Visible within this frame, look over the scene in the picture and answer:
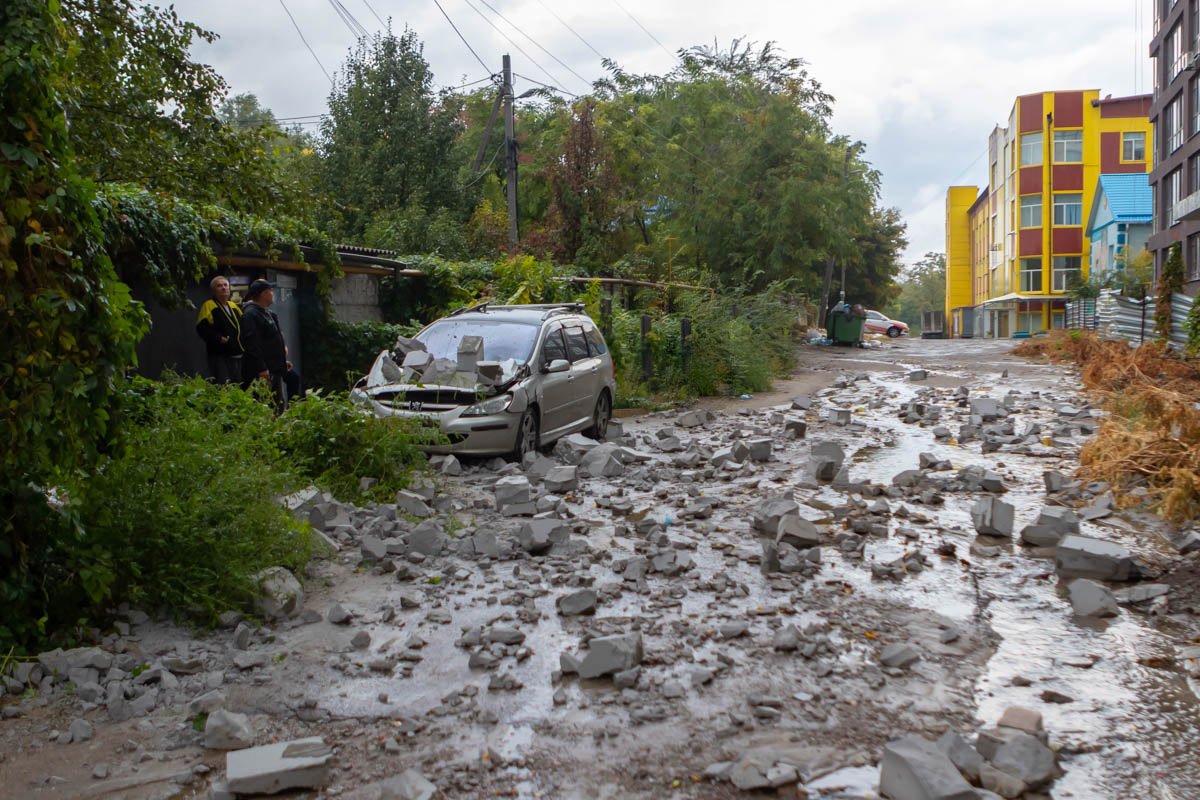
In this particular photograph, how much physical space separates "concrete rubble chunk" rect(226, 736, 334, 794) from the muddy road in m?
0.06

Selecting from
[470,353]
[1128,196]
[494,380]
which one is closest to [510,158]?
[470,353]

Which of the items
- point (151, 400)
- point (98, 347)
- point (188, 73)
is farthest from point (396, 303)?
point (98, 347)

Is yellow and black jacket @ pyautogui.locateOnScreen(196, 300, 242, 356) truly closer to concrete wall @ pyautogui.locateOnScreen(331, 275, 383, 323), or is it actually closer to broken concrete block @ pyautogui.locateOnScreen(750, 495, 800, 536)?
broken concrete block @ pyautogui.locateOnScreen(750, 495, 800, 536)

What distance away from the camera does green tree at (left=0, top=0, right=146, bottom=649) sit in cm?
436

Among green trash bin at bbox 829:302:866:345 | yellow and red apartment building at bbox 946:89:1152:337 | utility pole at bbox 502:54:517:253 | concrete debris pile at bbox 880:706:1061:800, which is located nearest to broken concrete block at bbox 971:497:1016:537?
concrete debris pile at bbox 880:706:1061:800

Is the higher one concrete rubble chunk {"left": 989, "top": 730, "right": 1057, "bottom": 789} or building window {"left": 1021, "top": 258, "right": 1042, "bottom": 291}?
building window {"left": 1021, "top": 258, "right": 1042, "bottom": 291}

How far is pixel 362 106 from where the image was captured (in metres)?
30.4

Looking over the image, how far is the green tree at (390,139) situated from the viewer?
30.2 m

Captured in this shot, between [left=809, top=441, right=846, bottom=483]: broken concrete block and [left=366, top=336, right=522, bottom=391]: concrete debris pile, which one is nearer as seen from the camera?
[left=809, top=441, right=846, bottom=483]: broken concrete block

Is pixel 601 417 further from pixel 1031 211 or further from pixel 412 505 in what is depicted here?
pixel 1031 211

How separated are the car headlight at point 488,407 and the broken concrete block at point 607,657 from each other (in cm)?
568

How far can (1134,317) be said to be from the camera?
3438 centimetres

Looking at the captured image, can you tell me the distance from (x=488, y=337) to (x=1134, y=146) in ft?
206

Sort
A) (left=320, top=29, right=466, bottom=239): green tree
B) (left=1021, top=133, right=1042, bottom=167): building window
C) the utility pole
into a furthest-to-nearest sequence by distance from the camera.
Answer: (left=1021, top=133, right=1042, bottom=167): building window, (left=320, top=29, right=466, bottom=239): green tree, the utility pole
